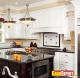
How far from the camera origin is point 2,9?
24.4ft

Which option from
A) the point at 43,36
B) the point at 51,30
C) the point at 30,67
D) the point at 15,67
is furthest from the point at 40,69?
the point at 43,36

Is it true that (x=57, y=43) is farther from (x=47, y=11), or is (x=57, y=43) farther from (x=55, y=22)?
(x=47, y=11)

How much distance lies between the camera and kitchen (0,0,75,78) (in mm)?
4117

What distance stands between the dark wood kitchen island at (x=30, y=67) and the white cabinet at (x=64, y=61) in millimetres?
1492

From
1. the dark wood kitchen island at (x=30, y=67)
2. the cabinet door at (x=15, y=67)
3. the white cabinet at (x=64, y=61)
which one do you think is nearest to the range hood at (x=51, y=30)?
the white cabinet at (x=64, y=61)

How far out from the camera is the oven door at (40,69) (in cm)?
364

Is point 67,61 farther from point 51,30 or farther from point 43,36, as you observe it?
point 43,36

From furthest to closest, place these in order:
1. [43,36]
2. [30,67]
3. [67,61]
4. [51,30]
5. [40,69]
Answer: [43,36]
[51,30]
[67,61]
[40,69]
[30,67]

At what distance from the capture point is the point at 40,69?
3834 mm

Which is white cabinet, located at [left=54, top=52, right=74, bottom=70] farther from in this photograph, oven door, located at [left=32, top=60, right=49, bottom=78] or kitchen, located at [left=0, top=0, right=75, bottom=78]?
oven door, located at [left=32, top=60, right=49, bottom=78]

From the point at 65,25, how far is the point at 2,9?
130 inches

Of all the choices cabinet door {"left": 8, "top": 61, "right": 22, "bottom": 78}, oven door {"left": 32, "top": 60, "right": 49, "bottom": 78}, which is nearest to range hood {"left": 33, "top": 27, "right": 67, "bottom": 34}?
oven door {"left": 32, "top": 60, "right": 49, "bottom": 78}

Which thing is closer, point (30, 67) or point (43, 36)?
point (30, 67)

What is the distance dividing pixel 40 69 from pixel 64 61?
2.03m
